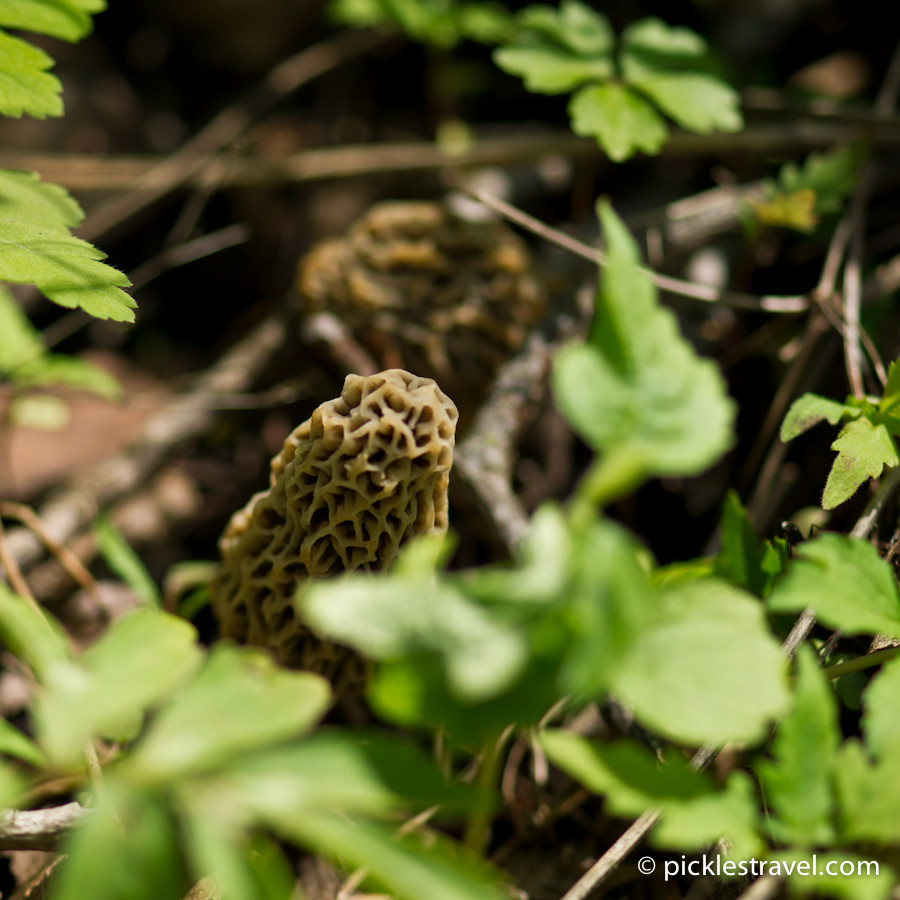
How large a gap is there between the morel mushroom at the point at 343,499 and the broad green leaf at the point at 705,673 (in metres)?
0.85

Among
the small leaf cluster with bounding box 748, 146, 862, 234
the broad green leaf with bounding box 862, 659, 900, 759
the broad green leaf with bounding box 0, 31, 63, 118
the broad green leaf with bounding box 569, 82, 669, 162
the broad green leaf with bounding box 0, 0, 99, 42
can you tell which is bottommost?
the broad green leaf with bounding box 862, 659, 900, 759

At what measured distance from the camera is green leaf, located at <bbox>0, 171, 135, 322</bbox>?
188 centimetres

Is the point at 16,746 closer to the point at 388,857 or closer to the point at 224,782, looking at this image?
the point at 224,782

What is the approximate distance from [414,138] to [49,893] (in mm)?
4104

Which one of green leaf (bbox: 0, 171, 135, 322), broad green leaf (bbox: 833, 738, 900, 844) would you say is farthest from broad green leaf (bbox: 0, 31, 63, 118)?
broad green leaf (bbox: 833, 738, 900, 844)

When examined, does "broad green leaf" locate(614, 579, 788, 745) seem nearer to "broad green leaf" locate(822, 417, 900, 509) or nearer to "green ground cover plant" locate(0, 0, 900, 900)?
"green ground cover plant" locate(0, 0, 900, 900)

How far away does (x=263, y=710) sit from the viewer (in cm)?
113

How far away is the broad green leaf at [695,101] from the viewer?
2.85 m

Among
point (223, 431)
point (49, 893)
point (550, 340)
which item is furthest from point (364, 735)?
point (223, 431)

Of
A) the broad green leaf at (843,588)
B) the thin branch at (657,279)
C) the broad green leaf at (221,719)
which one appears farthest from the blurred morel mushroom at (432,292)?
the broad green leaf at (221,719)

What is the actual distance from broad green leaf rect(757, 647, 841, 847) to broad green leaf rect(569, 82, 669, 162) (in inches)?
75.2

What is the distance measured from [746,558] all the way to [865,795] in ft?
2.49

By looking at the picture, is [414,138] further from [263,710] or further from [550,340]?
[263,710]

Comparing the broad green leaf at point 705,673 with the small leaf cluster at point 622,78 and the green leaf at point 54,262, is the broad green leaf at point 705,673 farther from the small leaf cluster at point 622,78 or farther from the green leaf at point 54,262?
the small leaf cluster at point 622,78
